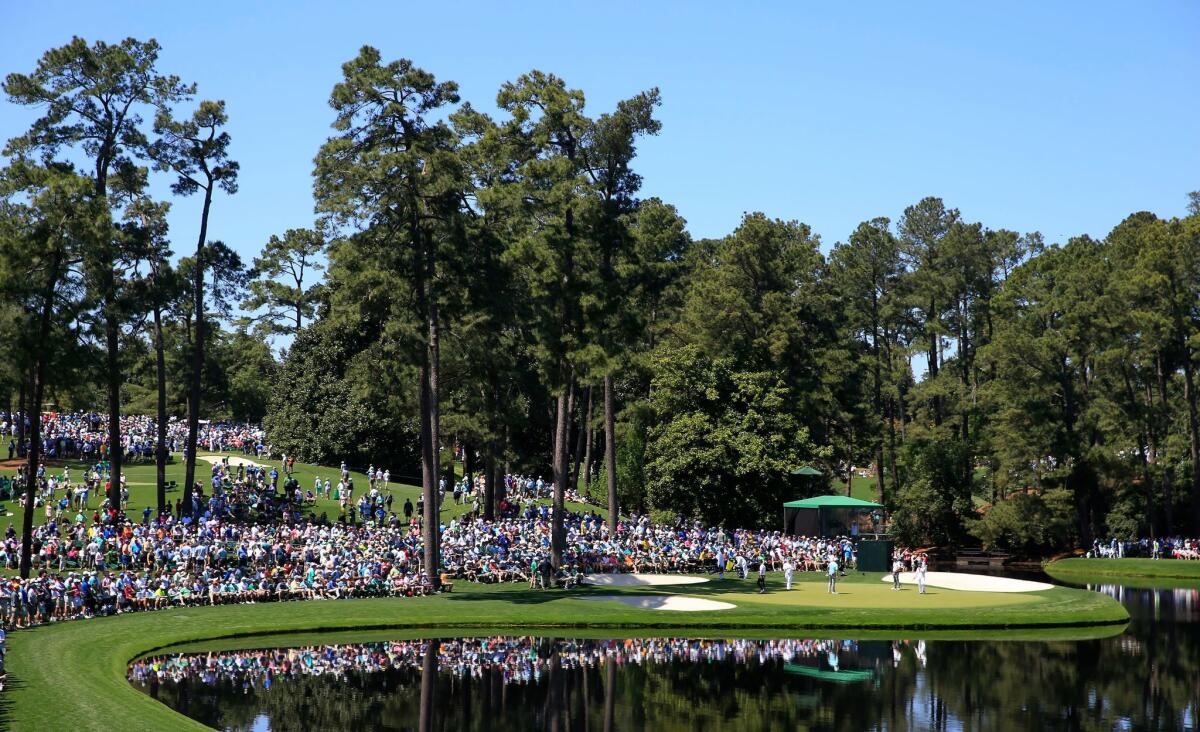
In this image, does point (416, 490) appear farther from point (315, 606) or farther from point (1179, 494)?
point (1179, 494)

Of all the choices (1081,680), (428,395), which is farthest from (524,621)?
(1081,680)

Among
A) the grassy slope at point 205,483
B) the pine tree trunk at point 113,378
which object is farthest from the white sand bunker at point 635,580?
the pine tree trunk at point 113,378

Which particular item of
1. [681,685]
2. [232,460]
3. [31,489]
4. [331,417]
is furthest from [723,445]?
[31,489]

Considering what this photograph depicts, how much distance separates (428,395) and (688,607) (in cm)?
1258

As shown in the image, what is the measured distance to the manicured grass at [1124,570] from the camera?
63938 millimetres

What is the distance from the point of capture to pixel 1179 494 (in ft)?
248

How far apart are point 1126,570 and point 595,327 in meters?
36.5

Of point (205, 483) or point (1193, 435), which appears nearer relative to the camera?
point (205, 483)

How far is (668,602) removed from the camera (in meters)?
43.9

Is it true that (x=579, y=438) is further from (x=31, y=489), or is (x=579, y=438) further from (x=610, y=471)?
(x=31, y=489)

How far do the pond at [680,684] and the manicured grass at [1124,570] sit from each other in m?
27.8

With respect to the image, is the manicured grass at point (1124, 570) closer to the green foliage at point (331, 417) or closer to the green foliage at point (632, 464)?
the green foliage at point (632, 464)

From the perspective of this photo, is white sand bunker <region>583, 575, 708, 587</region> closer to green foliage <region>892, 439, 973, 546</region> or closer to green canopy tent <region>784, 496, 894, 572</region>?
green canopy tent <region>784, 496, 894, 572</region>

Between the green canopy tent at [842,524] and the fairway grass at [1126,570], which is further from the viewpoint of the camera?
the fairway grass at [1126,570]
